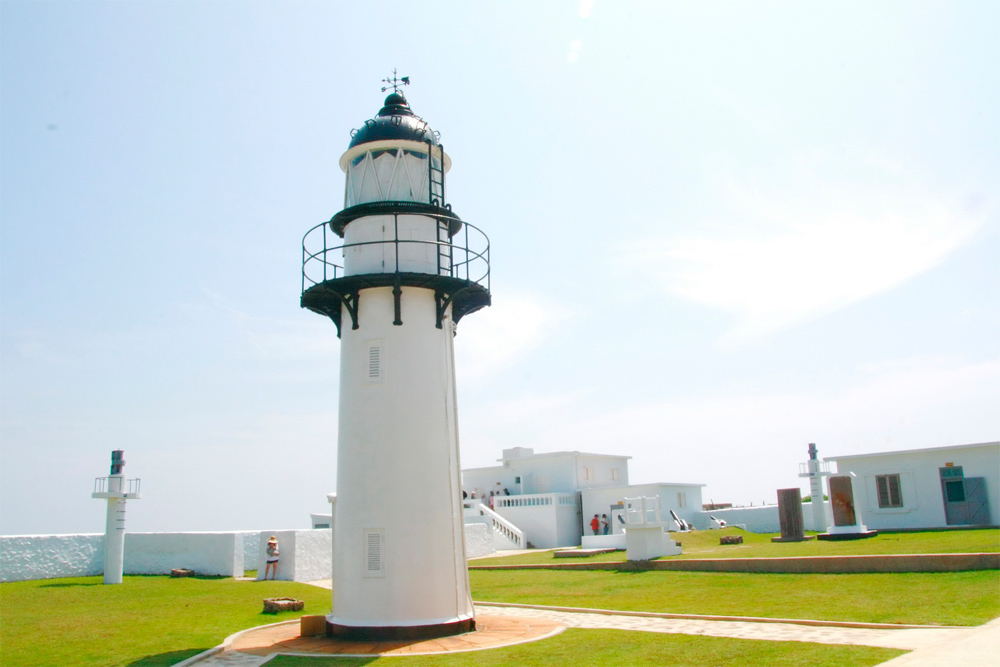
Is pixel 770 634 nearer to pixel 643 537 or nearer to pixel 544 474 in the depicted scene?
pixel 643 537

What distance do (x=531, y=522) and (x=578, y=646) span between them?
24.9m

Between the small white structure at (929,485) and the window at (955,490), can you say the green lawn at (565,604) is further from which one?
the window at (955,490)

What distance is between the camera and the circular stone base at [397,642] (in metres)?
11.0

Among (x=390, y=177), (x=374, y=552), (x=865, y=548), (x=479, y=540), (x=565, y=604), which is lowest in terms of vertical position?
(x=565, y=604)

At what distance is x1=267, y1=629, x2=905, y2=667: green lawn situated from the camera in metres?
8.74

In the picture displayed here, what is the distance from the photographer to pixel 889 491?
30.3 metres

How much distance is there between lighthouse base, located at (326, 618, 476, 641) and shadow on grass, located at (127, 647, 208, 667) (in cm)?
207

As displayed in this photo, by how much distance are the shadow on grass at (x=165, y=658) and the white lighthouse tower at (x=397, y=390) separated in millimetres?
2175

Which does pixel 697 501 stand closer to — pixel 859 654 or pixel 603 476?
pixel 603 476

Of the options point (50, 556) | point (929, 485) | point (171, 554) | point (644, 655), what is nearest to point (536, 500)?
point (929, 485)

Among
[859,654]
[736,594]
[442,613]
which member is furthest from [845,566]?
[442,613]

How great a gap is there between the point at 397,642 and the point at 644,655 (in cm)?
401

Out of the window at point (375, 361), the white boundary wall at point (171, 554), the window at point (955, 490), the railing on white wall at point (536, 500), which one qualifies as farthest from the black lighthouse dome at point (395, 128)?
the window at point (955, 490)

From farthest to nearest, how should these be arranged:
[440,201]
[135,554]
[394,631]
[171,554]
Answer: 1. [135,554]
2. [171,554]
3. [440,201]
4. [394,631]
